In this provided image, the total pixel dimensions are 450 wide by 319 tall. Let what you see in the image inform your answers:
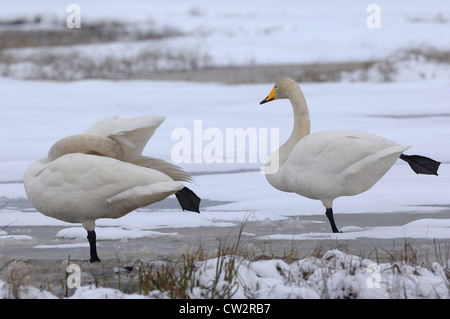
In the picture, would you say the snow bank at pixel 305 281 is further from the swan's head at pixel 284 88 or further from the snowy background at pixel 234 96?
the swan's head at pixel 284 88

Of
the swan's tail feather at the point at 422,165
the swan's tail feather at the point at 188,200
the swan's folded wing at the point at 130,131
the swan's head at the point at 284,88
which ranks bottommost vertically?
the swan's tail feather at the point at 188,200

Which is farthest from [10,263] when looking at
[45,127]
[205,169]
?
[45,127]

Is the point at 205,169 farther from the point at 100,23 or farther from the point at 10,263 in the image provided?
the point at 100,23

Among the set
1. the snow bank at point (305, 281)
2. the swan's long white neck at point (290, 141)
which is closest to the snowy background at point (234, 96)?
the swan's long white neck at point (290, 141)

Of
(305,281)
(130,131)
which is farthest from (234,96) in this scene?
(305,281)

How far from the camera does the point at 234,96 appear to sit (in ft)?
60.9

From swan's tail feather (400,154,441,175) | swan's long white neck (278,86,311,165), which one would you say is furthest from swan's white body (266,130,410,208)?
swan's long white neck (278,86,311,165)

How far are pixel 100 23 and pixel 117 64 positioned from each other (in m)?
20.2

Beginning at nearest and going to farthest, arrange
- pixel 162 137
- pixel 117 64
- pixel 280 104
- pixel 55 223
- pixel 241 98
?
pixel 55 223 → pixel 162 137 → pixel 280 104 → pixel 241 98 → pixel 117 64

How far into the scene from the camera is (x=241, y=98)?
1819 cm

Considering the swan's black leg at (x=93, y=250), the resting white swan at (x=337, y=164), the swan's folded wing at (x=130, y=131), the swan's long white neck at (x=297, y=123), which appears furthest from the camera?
the swan's long white neck at (x=297, y=123)

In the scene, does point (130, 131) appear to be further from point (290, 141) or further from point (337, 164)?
point (290, 141)

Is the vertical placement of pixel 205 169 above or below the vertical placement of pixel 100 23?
below

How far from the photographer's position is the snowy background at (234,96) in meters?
7.40
